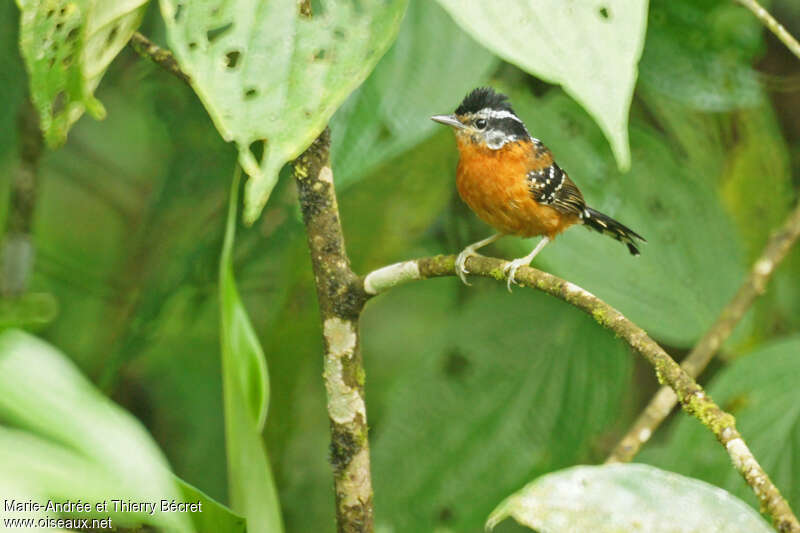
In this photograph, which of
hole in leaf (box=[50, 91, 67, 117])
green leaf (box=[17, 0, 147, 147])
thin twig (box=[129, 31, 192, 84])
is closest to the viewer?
green leaf (box=[17, 0, 147, 147])

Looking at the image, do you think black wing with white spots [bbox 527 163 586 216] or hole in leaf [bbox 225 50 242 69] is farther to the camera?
black wing with white spots [bbox 527 163 586 216]

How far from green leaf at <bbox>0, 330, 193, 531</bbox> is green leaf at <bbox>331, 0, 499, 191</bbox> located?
93cm

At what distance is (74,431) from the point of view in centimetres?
93

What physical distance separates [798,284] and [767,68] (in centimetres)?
79

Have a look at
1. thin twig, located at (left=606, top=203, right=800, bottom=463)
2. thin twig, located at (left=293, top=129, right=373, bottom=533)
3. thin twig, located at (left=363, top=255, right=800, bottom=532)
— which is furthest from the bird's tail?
thin twig, located at (left=293, top=129, right=373, bottom=533)

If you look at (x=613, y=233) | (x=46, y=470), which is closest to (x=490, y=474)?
(x=613, y=233)

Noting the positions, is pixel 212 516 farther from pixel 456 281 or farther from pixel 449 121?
pixel 456 281

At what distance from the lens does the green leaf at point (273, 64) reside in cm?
104

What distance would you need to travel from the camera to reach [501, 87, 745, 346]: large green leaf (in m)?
2.38

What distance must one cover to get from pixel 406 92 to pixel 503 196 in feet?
1.86

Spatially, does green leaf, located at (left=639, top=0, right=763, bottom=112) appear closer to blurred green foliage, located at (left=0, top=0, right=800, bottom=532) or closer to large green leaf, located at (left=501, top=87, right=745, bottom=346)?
blurred green foliage, located at (left=0, top=0, right=800, bottom=532)

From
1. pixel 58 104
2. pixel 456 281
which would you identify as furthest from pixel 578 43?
pixel 58 104

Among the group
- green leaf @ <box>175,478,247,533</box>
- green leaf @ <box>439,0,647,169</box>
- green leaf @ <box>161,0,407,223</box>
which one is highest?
green leaf @ <box>439,0,647,169</box>

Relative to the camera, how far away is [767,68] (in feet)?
10.6
